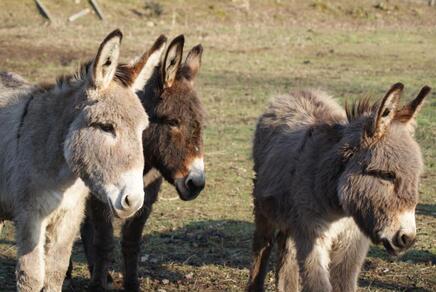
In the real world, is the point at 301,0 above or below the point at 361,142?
below

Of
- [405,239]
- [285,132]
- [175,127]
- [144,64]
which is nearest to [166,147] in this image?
[175,127]

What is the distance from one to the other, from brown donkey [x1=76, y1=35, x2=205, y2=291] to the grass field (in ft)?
1.66

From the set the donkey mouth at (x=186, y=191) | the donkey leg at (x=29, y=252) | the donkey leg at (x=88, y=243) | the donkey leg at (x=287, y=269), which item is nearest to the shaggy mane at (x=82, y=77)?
the donkey leg at (x=29, y=252)

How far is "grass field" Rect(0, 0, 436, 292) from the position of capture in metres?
7.02

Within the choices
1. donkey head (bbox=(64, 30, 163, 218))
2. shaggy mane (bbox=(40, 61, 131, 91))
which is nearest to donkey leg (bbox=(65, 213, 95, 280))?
shaggy mane (bbox=(40, 61, 131, 91))

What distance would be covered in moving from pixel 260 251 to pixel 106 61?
7.22 feet

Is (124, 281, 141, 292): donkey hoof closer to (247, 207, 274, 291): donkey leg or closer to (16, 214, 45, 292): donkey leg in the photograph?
(247, 207, 274, 291): donkey leg

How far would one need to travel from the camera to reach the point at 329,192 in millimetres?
5078

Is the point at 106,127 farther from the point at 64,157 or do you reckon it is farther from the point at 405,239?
the point at 405,239

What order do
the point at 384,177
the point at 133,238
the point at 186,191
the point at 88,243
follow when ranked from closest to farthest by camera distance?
1. the point at 384,177
2. the point at 186,191
3. the point at 133,238
4. the point at 88,243

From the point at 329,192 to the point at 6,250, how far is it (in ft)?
11.3

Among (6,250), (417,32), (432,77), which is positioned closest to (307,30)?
(417,32)

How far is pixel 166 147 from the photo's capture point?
5.75 metres

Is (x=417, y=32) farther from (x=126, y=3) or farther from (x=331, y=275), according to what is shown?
(x=331, y=275)
